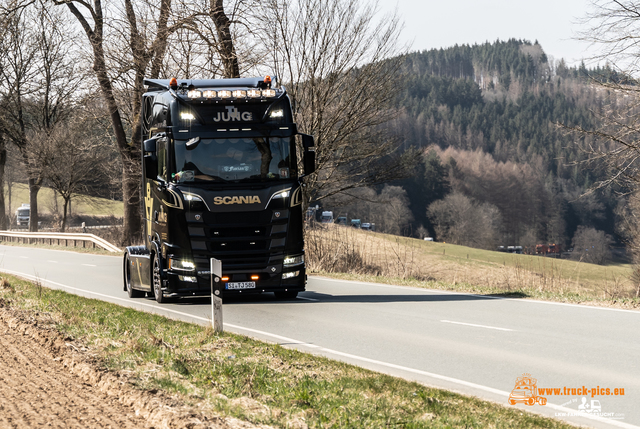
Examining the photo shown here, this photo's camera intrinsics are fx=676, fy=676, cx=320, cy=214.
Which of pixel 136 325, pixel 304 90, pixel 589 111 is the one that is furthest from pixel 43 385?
pixel 304 90

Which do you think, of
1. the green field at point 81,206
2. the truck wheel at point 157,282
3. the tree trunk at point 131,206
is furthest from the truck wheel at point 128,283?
the green field at point 81,206

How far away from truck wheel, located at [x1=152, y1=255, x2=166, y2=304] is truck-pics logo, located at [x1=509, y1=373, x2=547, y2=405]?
7.87m

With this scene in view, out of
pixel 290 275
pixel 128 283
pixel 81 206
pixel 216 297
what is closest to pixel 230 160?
pixel 290 275

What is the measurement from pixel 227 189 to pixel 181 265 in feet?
5.33

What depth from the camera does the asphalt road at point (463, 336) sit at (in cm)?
663

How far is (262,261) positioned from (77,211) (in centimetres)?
6936

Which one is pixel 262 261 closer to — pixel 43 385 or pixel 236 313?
pixel 236 313

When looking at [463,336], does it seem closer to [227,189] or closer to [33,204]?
[227,189]

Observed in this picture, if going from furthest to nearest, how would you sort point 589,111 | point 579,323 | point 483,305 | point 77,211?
1. point 77,211
2. point 589,111
3. point 483,305
4. point 579,323

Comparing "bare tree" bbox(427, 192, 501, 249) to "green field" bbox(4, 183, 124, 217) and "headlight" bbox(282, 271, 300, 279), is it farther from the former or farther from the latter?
"headlight" bbox(282, 271, 300, 279)

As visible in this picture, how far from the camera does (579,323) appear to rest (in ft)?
34.8

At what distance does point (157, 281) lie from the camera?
13367mm

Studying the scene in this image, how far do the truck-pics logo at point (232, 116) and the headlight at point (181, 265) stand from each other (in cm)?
271

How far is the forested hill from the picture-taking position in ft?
391
